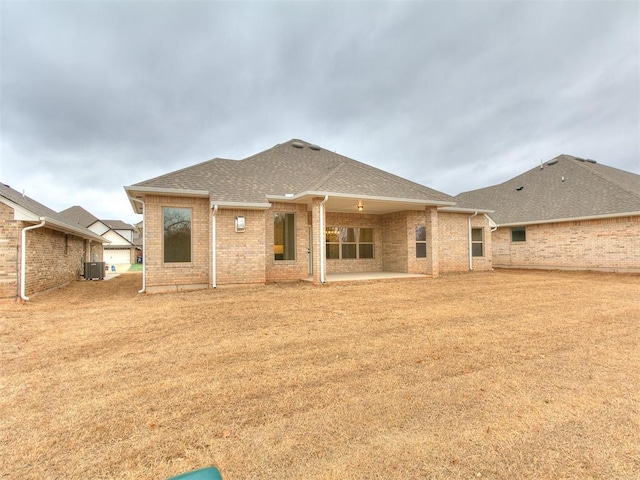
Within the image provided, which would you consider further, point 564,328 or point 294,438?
point 564,328

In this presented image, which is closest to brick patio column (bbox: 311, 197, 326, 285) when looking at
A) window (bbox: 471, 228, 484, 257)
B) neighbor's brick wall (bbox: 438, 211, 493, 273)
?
neighbor's brick wall (bbox: 438, 211, 493, 273)

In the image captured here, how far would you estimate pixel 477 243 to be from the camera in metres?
16.0

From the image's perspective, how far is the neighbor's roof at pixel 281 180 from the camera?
396 inches

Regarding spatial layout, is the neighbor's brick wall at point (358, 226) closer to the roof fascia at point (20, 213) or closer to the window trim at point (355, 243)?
the window trim at point (355, 243)

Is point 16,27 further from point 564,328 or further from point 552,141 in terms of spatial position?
point 552,141

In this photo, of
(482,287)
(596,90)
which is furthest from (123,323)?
(596,90)

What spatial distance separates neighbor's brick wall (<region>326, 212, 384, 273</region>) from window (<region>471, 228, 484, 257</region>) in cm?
518

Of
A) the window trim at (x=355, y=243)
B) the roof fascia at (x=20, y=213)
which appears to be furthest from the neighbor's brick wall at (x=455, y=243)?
the roof fascia at (x=20, y=213)

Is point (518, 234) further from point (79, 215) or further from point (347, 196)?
point (79, 215)

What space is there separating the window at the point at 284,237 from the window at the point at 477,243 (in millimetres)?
10175

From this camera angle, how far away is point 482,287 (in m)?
9.94

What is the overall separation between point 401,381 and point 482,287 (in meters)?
8.10

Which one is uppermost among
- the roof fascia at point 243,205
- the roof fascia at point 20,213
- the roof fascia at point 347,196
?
the roof fascia at point 347,196

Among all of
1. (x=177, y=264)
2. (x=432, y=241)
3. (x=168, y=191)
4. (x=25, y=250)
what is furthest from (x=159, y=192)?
(x=432, y=241)
